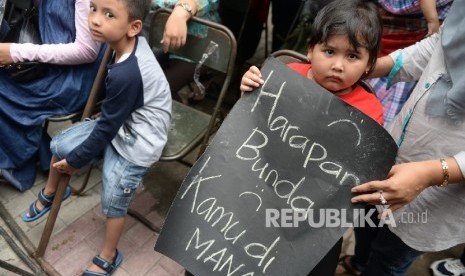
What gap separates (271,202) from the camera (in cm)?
129

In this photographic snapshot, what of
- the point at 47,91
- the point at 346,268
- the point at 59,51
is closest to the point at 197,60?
the point at 59,51

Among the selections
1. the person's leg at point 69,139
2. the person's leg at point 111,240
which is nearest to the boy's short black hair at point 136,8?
the person's leg at point 69,139

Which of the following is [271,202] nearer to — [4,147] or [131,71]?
[131,71]

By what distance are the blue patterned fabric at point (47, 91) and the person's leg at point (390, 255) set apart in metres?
1.77

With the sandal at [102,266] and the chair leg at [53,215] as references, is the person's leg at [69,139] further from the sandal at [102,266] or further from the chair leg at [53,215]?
the sandal at [102,266]

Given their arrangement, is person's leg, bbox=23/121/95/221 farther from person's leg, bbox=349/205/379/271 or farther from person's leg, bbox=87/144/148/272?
person's leg, bbox=349/205/379/271

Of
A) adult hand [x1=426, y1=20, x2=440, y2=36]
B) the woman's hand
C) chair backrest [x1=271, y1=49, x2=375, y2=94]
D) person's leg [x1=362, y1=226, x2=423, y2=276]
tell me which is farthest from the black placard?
the woman's hand

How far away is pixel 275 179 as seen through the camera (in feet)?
4.25

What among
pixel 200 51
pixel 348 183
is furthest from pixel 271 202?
pixel 200 51

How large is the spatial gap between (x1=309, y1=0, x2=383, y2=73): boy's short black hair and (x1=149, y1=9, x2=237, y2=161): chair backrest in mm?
718

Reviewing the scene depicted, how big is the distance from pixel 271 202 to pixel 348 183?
26cm

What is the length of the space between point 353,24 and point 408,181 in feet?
1.77

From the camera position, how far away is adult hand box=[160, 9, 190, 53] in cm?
200

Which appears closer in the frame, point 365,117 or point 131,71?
point 365,117
